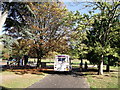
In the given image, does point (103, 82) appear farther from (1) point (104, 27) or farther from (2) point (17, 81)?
(1) point (104, 27)

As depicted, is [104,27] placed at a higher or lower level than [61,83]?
higher

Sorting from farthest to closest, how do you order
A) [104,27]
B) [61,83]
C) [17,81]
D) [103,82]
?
[104,27]
[103,82]
[17,81]
[61,83]

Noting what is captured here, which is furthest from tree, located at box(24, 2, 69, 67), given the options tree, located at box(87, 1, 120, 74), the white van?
tree, located at box(87, 1, 120, 74)

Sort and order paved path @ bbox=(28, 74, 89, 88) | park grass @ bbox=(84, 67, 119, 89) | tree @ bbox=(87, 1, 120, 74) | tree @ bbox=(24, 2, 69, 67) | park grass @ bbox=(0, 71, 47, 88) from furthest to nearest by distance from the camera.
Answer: tree @ bbox=(24, 2, 69, 67) → tree @ bbox=(87, 1, 120, 74) → park grass @ bbox=(84, 67, 119, 89) → paved path @ bbox=(28, 74, 89, 88) → park grass @ bbox=(0, 71, 47, 88)

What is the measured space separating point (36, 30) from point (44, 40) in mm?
1793

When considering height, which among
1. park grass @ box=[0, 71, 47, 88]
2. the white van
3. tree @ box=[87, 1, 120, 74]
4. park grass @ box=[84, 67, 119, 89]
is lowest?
park grass @ box=[84, 67, 119, 89]

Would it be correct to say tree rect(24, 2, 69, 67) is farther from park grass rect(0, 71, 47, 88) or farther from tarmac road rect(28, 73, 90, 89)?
tarmac road rect(28, 73, 90, 89)

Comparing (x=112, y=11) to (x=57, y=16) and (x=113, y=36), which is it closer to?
(x=113, y=36)

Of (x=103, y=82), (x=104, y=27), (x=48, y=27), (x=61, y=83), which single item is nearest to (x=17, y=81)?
(x=61, y=83)

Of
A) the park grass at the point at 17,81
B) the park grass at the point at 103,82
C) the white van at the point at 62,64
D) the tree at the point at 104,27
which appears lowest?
the park grass at the point at 103,82

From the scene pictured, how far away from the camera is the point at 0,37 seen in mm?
12125

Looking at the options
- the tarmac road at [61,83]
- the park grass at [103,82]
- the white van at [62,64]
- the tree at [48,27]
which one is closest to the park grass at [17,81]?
the tarmac road at [61,83]

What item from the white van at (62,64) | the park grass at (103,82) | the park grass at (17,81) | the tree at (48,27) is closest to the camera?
the park grass at (17,81)

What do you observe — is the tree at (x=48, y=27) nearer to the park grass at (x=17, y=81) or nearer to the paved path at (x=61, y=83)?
the park grass at (x=17, y=81)
